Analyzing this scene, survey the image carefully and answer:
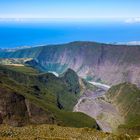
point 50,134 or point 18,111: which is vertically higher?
point 50,134

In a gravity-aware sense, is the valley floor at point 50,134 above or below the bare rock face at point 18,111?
above

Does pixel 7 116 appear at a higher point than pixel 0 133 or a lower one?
lower

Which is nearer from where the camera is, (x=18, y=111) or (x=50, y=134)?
(x=50, y=134)

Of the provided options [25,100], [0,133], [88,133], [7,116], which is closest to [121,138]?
[88,133]

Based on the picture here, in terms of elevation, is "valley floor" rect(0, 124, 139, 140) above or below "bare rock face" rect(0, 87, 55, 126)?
above

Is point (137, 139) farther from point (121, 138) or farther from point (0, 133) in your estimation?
point (0, 133)

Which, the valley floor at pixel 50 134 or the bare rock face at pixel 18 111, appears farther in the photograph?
the bare rock face at pixel 18 111

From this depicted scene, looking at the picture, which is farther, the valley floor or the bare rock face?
the bare rock face

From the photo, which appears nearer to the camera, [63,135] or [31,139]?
[31,139]
